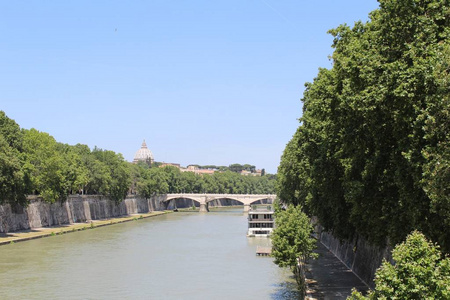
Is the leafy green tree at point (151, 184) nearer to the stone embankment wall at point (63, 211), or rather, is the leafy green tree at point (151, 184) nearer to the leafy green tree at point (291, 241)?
the stone embankment wall at point (63, 211)

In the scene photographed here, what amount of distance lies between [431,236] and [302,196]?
32.3m

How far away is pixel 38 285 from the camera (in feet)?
128

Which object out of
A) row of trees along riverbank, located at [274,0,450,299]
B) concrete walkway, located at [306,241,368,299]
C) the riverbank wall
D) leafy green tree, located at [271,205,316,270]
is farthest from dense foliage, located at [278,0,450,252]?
the riverbank wall

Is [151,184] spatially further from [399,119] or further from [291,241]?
[399,119]

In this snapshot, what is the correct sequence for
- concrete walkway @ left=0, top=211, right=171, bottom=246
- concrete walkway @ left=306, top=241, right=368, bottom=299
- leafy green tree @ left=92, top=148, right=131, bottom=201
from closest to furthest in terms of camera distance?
concrete walkway @ left=306, top=241, right=368, bottom=299
concrete walkway @ left=0, top=211, right=171, bottom=246
leafy green tree @ left=92, top=148, right=131, bottom=201

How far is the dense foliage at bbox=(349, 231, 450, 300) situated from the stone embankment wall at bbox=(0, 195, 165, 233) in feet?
194

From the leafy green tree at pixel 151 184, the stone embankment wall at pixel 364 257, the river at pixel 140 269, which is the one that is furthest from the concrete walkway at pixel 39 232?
the leafy green tree at pixel 151 184

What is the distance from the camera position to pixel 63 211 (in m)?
86.9

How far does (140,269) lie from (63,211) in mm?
42781

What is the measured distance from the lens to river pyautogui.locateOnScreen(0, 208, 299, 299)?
123 feet

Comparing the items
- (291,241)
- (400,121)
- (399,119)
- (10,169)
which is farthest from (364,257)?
(10,169)

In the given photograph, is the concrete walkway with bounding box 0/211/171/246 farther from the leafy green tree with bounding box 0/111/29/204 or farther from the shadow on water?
the shadow on water

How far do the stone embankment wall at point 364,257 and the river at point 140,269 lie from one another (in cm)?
435

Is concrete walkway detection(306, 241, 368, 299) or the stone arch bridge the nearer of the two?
concrete walkway detection(306, 241, 368, 299)
